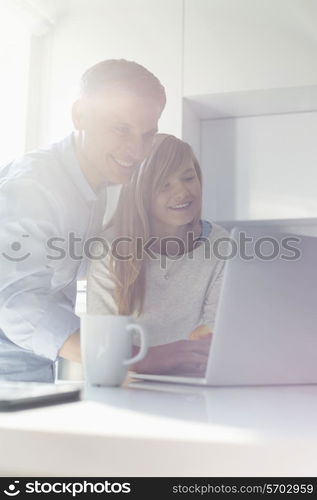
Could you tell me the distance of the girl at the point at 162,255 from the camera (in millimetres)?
1661

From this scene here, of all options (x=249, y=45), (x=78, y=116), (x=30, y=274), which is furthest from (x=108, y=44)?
(x=30, y=274)

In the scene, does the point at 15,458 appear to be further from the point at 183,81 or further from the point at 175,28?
the point at 175,28

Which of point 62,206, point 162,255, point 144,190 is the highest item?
point 144,190

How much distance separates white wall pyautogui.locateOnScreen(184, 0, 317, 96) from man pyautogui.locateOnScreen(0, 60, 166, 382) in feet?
0.65

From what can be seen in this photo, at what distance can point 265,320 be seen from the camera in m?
0.70

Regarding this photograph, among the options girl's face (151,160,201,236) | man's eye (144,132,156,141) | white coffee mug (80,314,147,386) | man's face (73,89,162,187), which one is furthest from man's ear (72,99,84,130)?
white coffee mug (80,314,147,386)

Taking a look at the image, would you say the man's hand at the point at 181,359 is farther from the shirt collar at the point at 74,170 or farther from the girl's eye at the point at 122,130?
the girl's eye at the point at 122,130

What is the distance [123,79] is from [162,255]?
2.80 ft

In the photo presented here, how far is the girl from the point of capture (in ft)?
5.45

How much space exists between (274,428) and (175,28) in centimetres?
214

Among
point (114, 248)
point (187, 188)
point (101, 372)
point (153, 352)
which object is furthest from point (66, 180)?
point (101, 372)

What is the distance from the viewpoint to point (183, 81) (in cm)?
219

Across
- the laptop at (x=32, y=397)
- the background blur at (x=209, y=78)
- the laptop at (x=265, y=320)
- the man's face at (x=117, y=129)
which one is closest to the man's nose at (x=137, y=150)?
the man's face at (x=117, y=129)

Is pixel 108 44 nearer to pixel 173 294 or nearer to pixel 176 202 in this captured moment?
pixel 176 202
